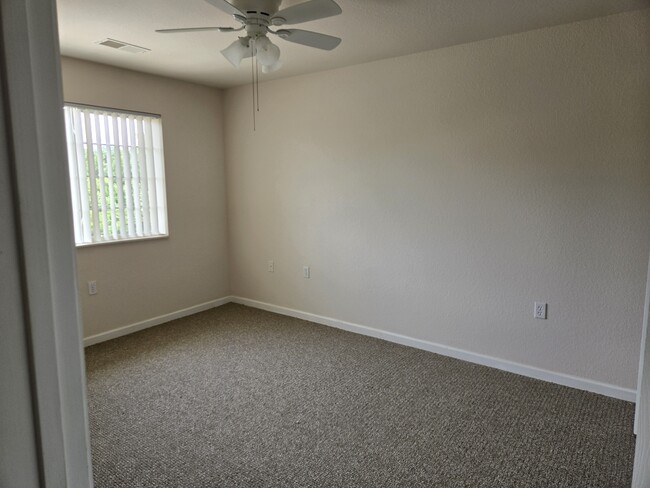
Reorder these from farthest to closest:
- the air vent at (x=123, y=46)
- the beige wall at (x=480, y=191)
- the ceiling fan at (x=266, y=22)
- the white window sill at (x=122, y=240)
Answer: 1. the white window sill at (x=122, y=240)
2. the air vent at (x=123, y=46)
3. the beige wall at (x=480, y=191)
4. the ceiling fan at (x=266, y=22)

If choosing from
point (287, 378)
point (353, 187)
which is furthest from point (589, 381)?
point (353, 187)

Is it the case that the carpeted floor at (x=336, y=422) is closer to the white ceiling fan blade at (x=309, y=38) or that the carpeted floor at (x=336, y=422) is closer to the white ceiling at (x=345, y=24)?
the white ceiling fan blade at (x=309, y=38)

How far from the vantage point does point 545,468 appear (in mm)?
2195

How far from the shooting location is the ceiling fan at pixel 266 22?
2.17 meters

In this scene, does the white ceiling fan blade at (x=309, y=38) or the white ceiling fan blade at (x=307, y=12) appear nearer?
the white ceiling fan blade at (x=307, y=12)

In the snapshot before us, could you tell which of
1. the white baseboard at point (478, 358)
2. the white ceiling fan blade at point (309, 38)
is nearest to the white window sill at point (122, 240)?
the white baseboard at point (478, 358)

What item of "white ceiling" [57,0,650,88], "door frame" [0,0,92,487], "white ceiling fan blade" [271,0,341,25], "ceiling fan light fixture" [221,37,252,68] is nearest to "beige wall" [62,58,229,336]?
"white ceiling" [57,0,650,88]

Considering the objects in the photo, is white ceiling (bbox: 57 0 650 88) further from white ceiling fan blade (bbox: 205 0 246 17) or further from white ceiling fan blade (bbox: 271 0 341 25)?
white ceiling fan blade (bbox: 205 0 246 17)

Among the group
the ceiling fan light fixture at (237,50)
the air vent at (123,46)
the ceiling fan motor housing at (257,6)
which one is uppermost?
the air vent at (123,46)

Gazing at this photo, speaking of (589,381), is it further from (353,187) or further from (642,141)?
(353,187)

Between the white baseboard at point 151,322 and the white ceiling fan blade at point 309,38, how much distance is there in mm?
3088

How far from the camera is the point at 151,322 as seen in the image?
4395mm

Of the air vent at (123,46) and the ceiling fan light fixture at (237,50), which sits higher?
the air vent at (123,46)

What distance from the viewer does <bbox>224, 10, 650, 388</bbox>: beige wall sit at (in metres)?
2.80
